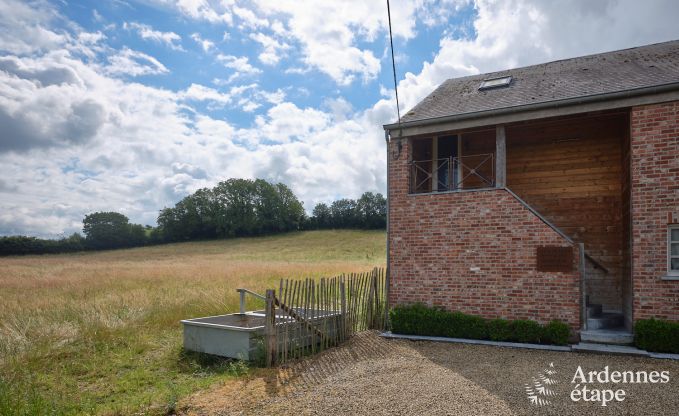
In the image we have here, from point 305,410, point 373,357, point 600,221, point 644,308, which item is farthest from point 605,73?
point 305,410

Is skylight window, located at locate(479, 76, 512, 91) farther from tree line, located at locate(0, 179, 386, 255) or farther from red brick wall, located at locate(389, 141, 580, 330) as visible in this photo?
tree line, located at locate(0, 179, 386, 255)

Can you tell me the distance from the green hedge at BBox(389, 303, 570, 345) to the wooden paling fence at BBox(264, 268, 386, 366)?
0.95 metres

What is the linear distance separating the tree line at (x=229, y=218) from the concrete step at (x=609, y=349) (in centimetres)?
4964

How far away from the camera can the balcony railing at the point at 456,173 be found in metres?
11.4

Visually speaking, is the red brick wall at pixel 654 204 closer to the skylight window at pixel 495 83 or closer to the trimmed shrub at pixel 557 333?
the trimmed shrub at pixel 557 333

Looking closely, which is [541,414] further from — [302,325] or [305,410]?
[302,325]

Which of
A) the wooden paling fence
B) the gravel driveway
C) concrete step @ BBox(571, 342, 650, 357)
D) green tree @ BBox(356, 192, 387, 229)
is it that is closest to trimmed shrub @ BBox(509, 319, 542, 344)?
the gravel driveway

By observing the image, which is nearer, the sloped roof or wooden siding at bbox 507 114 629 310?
the sloped roof

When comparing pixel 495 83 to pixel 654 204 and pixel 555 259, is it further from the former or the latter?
pixel 555 259

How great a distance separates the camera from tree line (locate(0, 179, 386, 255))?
59938mm

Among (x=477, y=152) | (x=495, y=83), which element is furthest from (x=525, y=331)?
(x=495, y=83)

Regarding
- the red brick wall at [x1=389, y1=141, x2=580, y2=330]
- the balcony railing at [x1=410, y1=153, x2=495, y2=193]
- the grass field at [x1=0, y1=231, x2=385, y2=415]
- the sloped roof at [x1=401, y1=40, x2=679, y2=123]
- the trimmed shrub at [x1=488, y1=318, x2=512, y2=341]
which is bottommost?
the grass field at [x1=0, y1=231, x2=385, y2=415]

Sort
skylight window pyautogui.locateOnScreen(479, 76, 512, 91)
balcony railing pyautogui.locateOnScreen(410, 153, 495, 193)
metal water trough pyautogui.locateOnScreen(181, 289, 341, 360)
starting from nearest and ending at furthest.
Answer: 1. metal water trough pyautogui.locateOnScreen(181, 289, 341, 360)
2. balcony railing pyautogui.locateOnScreen(410, 153, 495, 193)
3. skylight window pyautogui.locateOnScreen(479, 76, 512, 91)

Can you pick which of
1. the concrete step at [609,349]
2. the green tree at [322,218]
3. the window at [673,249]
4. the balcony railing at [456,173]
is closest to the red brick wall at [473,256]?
the concrete step at [609,349]
